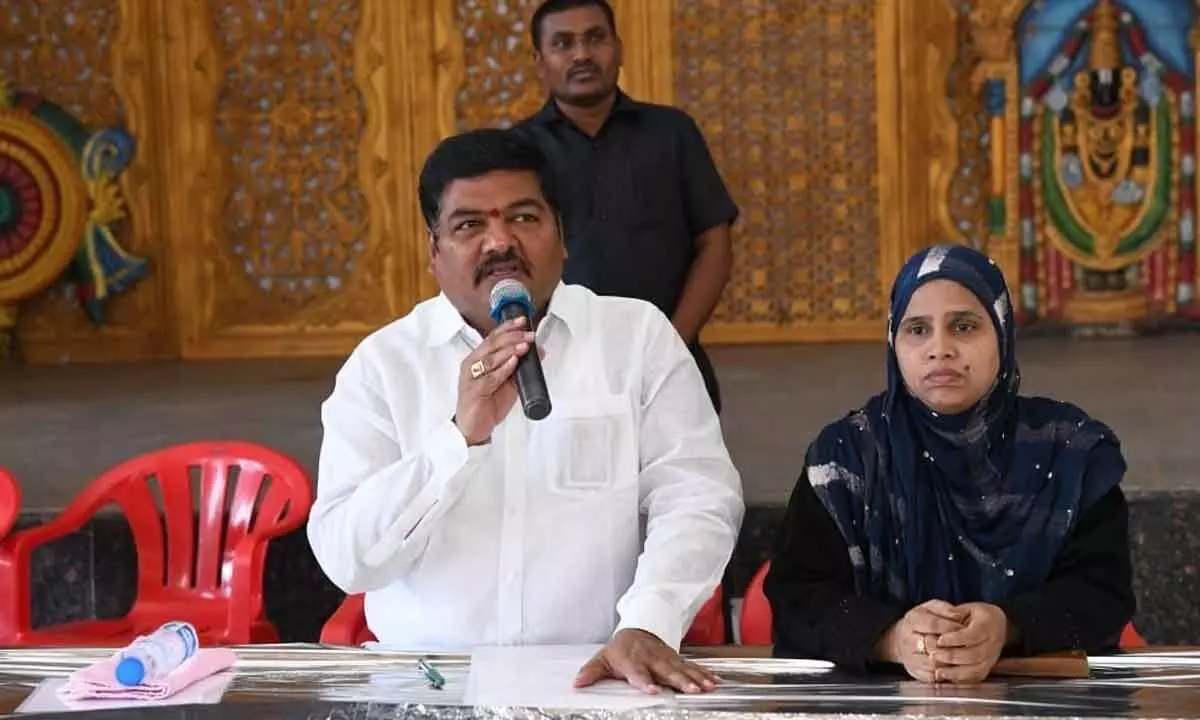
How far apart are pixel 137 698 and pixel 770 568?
0.82 meters

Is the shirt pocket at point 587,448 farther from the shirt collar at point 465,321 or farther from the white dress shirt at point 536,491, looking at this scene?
the shirt collar at point 465,321

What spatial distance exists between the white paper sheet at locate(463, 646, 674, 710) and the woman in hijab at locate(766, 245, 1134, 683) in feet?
0.96

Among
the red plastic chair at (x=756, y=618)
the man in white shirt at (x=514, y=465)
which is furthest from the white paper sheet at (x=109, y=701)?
the red plastic chair at (x=756, y=618)

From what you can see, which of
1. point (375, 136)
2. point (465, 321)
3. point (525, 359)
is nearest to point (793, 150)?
point (375, 136)

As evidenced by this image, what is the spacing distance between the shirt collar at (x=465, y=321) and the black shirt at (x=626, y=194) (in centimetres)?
118

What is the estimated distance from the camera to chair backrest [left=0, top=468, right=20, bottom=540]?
3088 mm

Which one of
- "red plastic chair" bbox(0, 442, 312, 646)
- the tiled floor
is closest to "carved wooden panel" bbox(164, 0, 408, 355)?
the tiled floor

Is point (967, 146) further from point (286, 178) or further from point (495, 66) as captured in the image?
point (286, 178)

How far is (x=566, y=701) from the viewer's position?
1753 millimetres

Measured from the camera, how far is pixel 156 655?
1859mm

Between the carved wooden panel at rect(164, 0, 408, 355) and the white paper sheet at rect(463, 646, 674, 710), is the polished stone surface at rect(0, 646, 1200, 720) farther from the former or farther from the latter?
the carved wooden panel at rect(164, 0, 408, 355)

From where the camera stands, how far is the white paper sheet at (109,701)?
1.80 m

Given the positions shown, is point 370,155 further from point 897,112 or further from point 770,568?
point 770,568

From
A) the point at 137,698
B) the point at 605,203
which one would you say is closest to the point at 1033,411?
the point at 137,698
